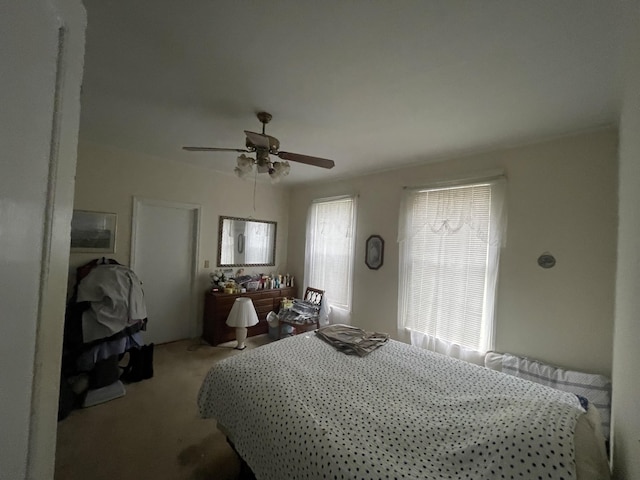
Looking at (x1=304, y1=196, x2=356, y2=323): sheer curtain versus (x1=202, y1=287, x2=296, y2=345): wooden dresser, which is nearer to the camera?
(x1=202, y1=287, x2=296, y2=345): wooden dresser

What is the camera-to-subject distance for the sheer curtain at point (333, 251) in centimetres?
367

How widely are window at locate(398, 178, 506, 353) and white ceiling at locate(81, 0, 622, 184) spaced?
0.61 metres

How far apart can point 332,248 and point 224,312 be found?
1803mm

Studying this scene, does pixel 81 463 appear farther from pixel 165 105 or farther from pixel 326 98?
pixel 326 98

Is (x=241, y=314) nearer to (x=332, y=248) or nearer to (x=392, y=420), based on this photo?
(x=332, y=248)

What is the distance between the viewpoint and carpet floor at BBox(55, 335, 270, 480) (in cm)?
159

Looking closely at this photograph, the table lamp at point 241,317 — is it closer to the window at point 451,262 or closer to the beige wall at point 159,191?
the beige wall at point 159,191

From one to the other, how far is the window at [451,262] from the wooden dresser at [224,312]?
198 centimetres

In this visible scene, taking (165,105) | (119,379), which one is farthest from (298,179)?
(119,379)

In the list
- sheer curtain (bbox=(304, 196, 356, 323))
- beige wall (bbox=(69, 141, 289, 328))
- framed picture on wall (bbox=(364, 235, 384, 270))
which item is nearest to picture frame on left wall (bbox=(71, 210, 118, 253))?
beige wall (bbox=(69, 141, 289, 328))

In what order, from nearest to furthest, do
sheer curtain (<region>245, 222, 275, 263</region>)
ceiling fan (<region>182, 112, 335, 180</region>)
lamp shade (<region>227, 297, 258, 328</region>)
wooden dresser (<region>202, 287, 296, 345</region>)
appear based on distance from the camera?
ceiling fan (<region>182, 112, 335, 180</region>) → lamp shade (<region>227, 297, 258, 328</region>) → wooden dresser (<region>202, 287, 296, 345</region>) → sheer curtain (<region>245, 222, 275, 263</region>)

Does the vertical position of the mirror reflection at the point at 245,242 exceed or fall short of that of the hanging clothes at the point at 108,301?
it exceeds it

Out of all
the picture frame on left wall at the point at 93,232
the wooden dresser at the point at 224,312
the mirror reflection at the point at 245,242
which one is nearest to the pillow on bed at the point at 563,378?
the wooden dresser at the point at 224,312

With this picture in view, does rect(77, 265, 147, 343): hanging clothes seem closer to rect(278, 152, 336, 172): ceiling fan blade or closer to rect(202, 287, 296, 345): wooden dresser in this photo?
rect(202, 287, 296, 345): wooden dresser
